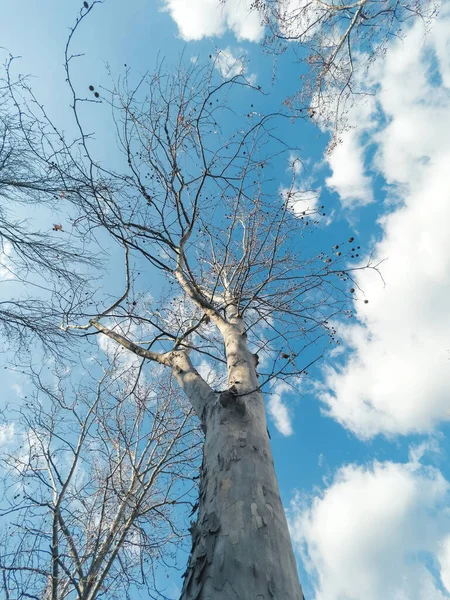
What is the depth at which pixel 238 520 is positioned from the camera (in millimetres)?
1285

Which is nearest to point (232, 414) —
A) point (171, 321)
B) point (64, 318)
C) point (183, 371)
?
point (183, 371)

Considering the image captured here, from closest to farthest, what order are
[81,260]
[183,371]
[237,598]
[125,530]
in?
[237,598] → [183,371] → [81,260] → [125,530]

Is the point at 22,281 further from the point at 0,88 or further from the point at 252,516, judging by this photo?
the point at 252,516

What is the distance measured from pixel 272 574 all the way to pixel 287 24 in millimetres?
5276

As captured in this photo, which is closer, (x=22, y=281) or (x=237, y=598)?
(x=237, y=598)

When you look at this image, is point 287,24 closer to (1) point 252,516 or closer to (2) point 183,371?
(2) point 183,371

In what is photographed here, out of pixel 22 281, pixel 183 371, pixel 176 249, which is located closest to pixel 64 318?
pixel 22 281

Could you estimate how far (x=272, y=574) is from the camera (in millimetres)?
1110

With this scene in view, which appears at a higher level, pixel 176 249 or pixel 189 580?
pixel 176 249

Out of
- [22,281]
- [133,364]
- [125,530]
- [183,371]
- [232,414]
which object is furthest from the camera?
[133,364]

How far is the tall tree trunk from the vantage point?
43.2 inches

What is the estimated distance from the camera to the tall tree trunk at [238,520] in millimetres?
1097

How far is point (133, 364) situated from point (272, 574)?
17.5ft

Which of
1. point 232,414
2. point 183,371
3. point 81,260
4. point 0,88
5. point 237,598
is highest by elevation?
point 0,88
